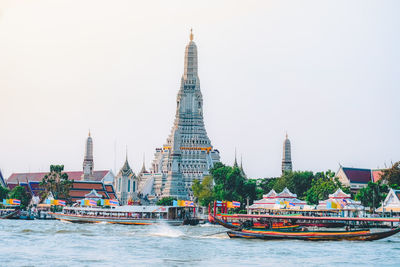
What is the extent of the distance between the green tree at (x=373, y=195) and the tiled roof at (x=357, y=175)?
25506 mm

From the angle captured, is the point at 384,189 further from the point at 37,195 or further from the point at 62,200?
the point at 37,195

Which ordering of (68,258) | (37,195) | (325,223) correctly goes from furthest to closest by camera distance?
(37,195), (325,223), (68,258)

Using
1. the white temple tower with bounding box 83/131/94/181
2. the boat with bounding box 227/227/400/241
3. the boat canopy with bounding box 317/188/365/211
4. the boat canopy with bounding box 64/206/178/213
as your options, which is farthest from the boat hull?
the white temple tower with bounding box 83/131/94/181

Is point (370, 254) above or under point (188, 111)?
under

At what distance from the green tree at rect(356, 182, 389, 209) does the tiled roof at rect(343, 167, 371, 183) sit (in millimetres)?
25506

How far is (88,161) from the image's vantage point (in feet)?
540

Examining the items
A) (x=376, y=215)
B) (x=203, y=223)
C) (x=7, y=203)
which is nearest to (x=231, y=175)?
(x=203, y=223)

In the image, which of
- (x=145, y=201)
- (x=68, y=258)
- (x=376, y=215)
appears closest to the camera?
(x=68, y=258)

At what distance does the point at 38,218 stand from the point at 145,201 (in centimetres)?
4138

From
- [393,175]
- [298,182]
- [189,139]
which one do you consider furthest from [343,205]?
[189,139]

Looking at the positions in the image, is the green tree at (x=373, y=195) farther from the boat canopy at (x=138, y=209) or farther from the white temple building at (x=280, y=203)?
the boat canopy at (x=138, y=209)

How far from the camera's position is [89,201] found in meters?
108

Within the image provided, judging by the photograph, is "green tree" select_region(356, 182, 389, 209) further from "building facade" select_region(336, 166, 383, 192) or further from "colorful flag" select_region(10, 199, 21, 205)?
"colorful flag" select_region(10, 199, 21, 205)

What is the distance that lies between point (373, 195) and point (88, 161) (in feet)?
255
